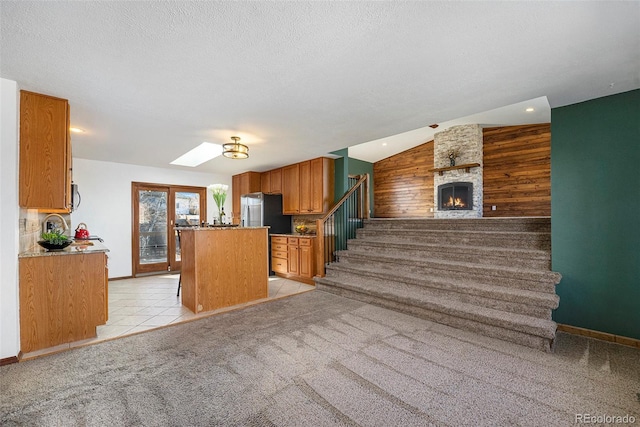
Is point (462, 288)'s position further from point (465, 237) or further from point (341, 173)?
point (341, 173)

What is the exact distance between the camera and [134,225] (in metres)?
5.84

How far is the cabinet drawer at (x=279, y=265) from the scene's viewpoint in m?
5.67

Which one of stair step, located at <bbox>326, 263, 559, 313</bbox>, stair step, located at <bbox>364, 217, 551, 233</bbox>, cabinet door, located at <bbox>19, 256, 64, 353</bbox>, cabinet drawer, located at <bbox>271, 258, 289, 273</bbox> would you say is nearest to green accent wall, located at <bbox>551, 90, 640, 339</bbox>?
stair step, located at <bbox>326, 263, 559, 313</bbox>

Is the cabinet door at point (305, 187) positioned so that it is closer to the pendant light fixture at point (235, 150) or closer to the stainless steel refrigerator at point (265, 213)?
the stainless steel refrigerator at point (265, 213)

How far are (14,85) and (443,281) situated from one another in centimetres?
483

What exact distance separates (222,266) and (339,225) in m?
2.46

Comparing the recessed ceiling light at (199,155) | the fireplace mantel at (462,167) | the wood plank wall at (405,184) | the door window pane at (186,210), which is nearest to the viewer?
the recessed ceiling light at (199,155)

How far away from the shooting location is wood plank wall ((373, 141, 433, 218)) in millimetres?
8930

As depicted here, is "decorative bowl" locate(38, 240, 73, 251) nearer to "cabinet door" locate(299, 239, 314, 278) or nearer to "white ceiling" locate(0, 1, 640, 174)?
"white ceiling" locate(0, 1, 640, 174)

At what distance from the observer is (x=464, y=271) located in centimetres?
358

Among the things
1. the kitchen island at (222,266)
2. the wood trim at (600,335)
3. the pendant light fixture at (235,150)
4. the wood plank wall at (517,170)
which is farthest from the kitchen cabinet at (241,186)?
the wood plank wall at (517,170)

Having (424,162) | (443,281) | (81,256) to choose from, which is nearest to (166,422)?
(81,256)

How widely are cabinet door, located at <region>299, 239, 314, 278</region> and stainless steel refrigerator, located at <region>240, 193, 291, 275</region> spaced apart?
103 cm

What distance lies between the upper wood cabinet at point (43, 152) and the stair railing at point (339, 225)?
138 inches
